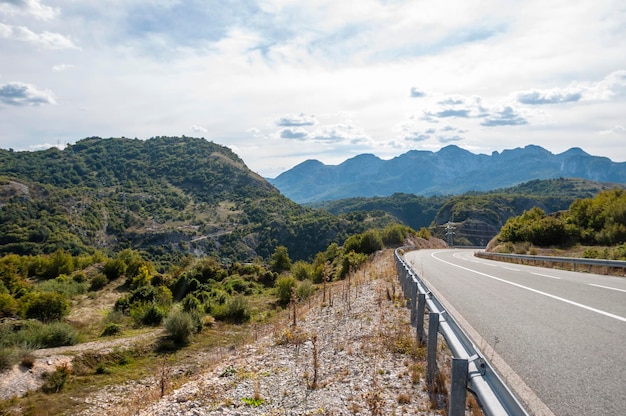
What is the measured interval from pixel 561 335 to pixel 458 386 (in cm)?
458

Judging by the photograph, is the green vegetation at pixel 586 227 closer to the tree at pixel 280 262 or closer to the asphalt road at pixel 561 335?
the asphalt road at pixel 561 335

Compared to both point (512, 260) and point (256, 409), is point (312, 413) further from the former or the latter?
point (512, 260)

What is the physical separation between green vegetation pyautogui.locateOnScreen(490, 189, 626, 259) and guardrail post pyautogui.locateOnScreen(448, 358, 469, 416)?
2814cm

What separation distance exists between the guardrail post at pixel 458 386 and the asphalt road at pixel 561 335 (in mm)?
1551

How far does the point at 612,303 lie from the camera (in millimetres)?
9461

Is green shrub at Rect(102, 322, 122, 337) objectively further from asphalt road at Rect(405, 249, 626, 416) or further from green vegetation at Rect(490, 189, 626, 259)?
green vegetation at Rect(490, 189, 626, 259)

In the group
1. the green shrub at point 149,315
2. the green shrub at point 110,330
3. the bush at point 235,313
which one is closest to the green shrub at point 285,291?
the bush at point 235,313

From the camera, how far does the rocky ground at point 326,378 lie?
6.18 meters

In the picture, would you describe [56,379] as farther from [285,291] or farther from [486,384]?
[285,291]

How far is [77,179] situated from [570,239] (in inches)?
8004

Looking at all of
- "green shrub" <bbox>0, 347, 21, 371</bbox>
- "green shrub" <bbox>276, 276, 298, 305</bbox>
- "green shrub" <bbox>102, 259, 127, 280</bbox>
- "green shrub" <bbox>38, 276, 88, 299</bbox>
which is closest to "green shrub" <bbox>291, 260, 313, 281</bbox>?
"green shrub" <bbox>276, 276, 298, 305</bbox>

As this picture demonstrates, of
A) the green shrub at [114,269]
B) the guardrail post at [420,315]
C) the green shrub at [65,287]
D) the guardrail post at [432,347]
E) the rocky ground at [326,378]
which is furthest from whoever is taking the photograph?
the green shrub at [114,269]

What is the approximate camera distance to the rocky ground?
20.3 feet

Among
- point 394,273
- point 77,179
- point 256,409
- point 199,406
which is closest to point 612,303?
point 256,409
